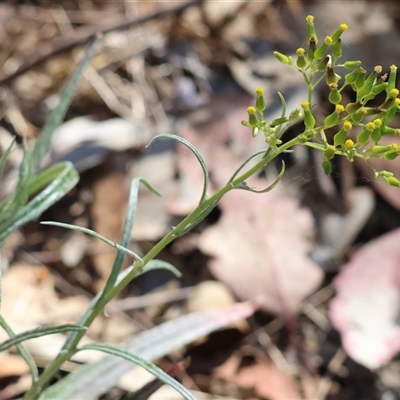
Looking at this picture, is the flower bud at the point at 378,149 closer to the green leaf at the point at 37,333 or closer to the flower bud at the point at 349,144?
the flower bud at the point at 349,144

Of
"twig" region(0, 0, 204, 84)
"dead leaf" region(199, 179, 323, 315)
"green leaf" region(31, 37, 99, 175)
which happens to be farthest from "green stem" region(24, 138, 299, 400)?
"twig" region(0, 0, 204, 84)

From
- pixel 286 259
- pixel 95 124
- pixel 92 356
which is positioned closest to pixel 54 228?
pixel 95 124

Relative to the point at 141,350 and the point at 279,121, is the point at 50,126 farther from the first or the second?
the point at 279,121

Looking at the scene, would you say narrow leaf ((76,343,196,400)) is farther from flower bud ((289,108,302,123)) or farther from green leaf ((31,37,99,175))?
green leaf ((31,37,99,175))

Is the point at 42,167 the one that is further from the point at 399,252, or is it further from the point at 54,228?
the point at 399,252

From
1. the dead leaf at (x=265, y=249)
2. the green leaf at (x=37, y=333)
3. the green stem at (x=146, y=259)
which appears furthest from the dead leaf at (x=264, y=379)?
the green leaf at (x=37, y=333)

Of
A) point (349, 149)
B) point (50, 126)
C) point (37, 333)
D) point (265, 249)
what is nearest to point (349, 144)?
point (349, 149)

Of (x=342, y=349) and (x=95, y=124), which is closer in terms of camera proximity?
(x=342, y=349)
